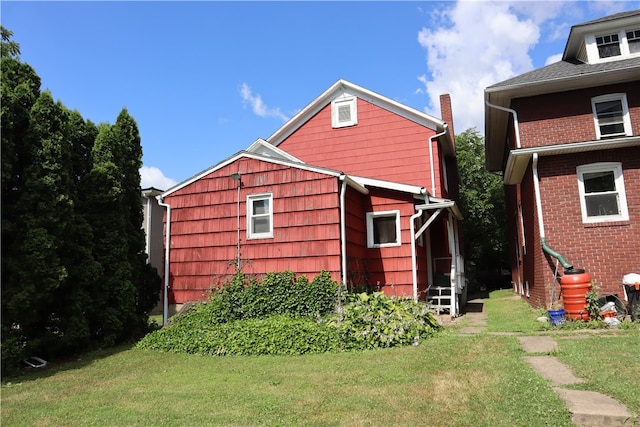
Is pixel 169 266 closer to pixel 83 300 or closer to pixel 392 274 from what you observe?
pixel 83 300

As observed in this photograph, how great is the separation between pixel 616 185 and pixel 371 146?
7533 millimetres

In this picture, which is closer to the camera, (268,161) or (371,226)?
(268,161)

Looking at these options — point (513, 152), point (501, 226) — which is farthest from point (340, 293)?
point (501, 226)

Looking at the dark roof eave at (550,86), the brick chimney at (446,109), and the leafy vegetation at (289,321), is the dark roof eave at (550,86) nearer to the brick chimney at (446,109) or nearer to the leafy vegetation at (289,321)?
the brick chimney at (446,109)

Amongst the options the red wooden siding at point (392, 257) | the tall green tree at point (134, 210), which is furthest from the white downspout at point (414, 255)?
the tall green tree at point (134, 210)

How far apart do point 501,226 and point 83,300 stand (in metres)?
24.5

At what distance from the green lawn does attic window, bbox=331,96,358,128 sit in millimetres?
9985

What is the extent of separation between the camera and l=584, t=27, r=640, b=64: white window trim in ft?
39.3

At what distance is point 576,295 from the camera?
8844 mm

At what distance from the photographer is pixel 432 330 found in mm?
8469

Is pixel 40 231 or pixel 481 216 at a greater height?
pixel 481 216

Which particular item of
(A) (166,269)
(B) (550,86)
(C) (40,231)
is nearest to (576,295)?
(B) (550,86)

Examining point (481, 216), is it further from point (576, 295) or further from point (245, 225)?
point (245, 225)

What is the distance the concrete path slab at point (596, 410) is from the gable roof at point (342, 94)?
1137 cm
